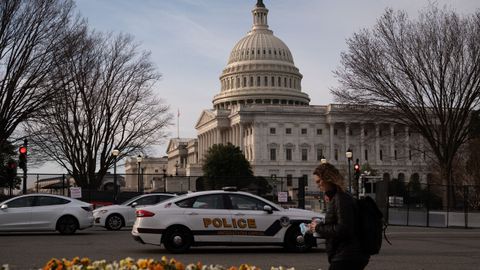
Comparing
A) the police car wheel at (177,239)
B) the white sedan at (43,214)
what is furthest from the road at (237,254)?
the white sedan at (43,214)

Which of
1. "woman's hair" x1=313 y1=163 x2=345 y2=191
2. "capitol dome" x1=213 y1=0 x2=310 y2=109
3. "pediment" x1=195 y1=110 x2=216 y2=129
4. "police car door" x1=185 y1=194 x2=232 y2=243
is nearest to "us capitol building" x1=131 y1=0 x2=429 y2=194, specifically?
"pediment" x1=195 y1=110 x2=216 y2=129

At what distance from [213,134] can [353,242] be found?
140310 mm

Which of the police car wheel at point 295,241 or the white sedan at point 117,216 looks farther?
the white sedan at point 117,216

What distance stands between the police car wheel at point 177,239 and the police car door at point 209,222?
0.18 meters

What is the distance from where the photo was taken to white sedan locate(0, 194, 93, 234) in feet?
74.7

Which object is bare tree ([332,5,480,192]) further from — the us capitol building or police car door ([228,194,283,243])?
the us capitol building

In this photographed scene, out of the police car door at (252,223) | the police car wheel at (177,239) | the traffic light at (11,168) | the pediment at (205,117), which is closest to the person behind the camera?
the police car wheel at (177,239)

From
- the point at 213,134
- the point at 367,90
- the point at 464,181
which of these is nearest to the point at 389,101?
the point at 367,90

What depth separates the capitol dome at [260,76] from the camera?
6053 inches

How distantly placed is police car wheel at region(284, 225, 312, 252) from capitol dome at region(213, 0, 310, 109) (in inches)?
5329

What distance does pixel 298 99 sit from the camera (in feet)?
513

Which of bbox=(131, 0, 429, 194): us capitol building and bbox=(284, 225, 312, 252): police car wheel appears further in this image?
bbox=(131, 0, 429, 194): us capitol building

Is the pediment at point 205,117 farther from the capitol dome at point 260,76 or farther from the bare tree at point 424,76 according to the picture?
the bare tree at point 424,76

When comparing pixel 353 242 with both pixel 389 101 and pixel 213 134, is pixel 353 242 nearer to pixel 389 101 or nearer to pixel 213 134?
pixel 389 101
